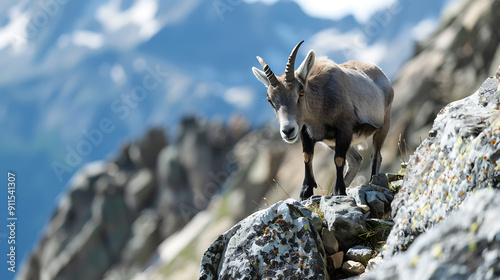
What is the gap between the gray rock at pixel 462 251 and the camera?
299 cm

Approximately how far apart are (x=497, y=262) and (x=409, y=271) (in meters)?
0.53

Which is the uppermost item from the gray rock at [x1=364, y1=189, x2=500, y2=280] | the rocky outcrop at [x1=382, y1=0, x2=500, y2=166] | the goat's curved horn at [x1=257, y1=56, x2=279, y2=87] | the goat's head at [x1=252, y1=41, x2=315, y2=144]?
the goat's curved horn at [x1=257, y1=56, x2=279, y2=87]

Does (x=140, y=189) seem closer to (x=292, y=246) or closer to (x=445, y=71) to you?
(x=445, y=71)

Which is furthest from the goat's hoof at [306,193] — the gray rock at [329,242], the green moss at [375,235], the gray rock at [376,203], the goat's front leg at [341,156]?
the green moss at [375,235]

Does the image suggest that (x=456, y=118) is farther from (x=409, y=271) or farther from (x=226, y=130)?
(x=226, y=130)

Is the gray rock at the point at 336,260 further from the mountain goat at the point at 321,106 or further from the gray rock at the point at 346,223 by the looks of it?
the mountain goat at the point at 321,106

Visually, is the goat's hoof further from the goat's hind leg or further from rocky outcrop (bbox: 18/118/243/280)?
rocky outcrop (bbox: 18/118/243/280)

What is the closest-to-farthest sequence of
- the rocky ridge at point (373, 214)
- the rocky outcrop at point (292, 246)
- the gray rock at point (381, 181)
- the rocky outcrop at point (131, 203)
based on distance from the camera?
the rocky ridge at point (373, 214) → the rocky outcrop at point (292, 246) → the gray rock at point (381, 181) → the rocky outcrop at point (131, 203)

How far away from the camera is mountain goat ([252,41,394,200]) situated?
920cm

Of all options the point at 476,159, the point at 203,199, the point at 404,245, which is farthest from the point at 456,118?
the point at 203,199

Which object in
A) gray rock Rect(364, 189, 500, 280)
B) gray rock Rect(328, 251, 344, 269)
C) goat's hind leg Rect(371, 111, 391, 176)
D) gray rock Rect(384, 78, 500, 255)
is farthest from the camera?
goat's hind leg Rect(371, 111, 391, 176)

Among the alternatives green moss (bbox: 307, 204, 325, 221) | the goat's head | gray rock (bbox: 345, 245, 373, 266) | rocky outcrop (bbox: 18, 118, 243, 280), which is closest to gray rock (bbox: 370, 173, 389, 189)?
green moss (bbox: 307, 204, 325, 221)

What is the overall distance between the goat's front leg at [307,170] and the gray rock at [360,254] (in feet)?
7.80

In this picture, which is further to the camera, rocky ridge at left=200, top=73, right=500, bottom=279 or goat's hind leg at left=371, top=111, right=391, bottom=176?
goat's hind leg at left=371, top=111, right=391, bottom=176
